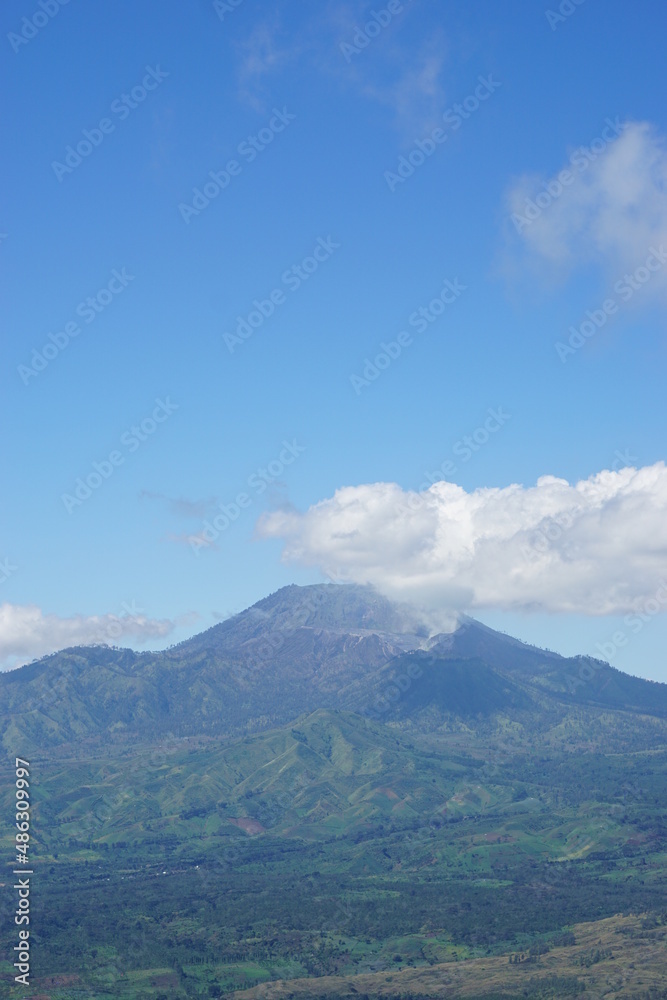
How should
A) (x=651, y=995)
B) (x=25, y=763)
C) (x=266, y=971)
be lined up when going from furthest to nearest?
(x=266, y=971) → (x=651, y=995) → (x=25, y=763)

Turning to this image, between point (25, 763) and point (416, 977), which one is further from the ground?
point (25, 763)

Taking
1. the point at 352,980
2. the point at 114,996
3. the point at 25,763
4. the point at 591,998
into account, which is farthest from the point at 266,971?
the point at 25,763

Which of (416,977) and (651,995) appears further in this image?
(416,977)

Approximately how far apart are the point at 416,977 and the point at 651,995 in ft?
134

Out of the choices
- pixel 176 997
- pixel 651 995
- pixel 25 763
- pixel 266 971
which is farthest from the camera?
pixel 266 971

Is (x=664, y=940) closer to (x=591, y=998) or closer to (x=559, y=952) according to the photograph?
(x=559, y=952)

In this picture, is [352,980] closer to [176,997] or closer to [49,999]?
[176,997]

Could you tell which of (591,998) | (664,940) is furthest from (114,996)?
(664,940)

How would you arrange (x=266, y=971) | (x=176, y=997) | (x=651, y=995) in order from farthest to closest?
(x=266, y=971)
(x=176, y=997)
(x=651, y=995)

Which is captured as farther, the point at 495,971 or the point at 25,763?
the point at 495,971

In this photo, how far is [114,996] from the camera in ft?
585

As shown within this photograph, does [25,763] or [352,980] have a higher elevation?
[25,763]

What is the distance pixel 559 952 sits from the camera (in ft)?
652

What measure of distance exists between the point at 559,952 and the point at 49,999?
89.7m
